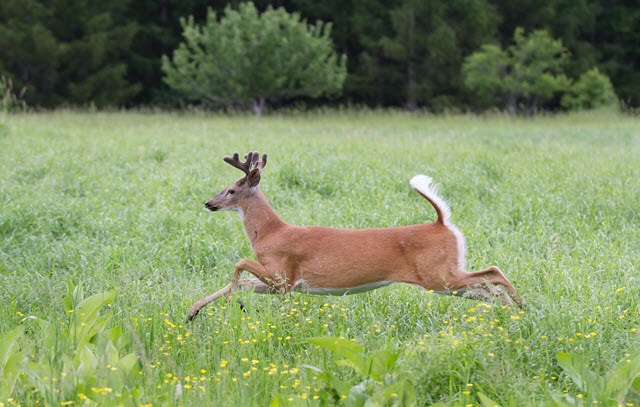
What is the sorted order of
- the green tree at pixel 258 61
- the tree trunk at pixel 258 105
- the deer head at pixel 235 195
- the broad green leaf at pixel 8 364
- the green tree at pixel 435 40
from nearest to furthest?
the broad green leaf at pixel 8 364 → the deer head at pixel 235 195 → the green tree at pixel 258 61 → the tree trunk at pixel 258 105 → the green tree at pixel 435 40

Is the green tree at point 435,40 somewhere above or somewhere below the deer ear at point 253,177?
below

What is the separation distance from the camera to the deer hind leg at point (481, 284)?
4.04 m

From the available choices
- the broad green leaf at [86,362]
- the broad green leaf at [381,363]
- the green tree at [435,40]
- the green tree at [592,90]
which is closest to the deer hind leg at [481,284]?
the broad green leaf at [381,363]

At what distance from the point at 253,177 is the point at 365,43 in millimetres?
24120

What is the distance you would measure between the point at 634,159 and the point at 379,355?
7926 mm

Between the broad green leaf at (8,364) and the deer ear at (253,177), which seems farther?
the deer ear at (253,177)

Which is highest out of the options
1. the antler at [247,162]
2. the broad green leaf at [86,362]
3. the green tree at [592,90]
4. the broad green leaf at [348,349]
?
the antler at [247,162]

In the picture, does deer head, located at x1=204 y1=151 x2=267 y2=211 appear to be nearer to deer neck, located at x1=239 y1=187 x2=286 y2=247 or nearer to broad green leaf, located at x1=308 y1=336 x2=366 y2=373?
deer neck, located at x1=239 y1=187 x2=286 y2=247

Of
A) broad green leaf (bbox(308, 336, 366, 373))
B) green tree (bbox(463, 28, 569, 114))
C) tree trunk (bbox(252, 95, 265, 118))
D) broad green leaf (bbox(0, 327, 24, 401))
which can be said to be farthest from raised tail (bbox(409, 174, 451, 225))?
green tree (bbox(463, 28, 569, 114))

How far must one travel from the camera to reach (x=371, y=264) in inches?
158

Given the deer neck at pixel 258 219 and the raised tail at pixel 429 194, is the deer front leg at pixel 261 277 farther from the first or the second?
the raised tail at pixel 429 194

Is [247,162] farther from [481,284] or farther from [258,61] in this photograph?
[258,61]

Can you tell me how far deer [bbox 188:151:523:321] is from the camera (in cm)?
402

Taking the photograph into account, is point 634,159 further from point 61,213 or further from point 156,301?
point 156,301
